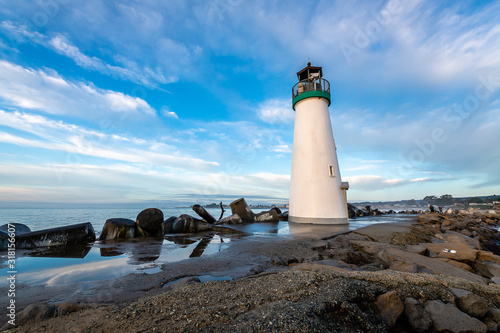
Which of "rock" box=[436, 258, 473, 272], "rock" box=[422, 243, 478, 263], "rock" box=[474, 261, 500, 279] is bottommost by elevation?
"rock" box=[474, 261, 500, 279]

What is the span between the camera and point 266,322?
5.73 ft

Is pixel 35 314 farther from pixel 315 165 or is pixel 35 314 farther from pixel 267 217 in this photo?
pixel 267 217

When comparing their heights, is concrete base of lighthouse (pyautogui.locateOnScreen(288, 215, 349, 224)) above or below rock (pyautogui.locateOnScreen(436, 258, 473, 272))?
above

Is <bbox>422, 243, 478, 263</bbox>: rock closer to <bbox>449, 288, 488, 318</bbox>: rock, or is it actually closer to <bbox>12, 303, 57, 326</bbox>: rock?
<bbox>449, 288, 488, 318</bbox>: rock

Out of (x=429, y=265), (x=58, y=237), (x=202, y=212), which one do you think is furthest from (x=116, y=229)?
(x=429, y=265)

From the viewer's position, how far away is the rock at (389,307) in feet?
7.34

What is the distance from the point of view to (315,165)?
1305cm

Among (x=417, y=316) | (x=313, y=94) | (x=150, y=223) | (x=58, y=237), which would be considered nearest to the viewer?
(x=417, y=316)

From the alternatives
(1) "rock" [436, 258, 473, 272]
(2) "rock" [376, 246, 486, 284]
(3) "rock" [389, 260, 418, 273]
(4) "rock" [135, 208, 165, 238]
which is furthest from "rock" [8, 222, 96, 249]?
(1) "rock" [436, 258, 473, 272]

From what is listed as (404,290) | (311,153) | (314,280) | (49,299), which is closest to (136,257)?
(49,299)

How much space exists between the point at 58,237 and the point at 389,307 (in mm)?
8658

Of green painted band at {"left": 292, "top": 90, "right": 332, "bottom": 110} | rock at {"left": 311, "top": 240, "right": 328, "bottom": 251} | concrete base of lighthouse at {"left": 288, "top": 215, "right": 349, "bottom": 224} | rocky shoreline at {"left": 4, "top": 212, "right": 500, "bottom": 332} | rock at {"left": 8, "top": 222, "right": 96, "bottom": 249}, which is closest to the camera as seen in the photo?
rocky shoreline at {"left": 4, "top": 212, "right": 500, "bottom": 332}

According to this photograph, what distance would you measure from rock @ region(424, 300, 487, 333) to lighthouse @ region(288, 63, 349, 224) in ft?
34.3

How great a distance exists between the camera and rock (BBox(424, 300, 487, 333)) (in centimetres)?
218
